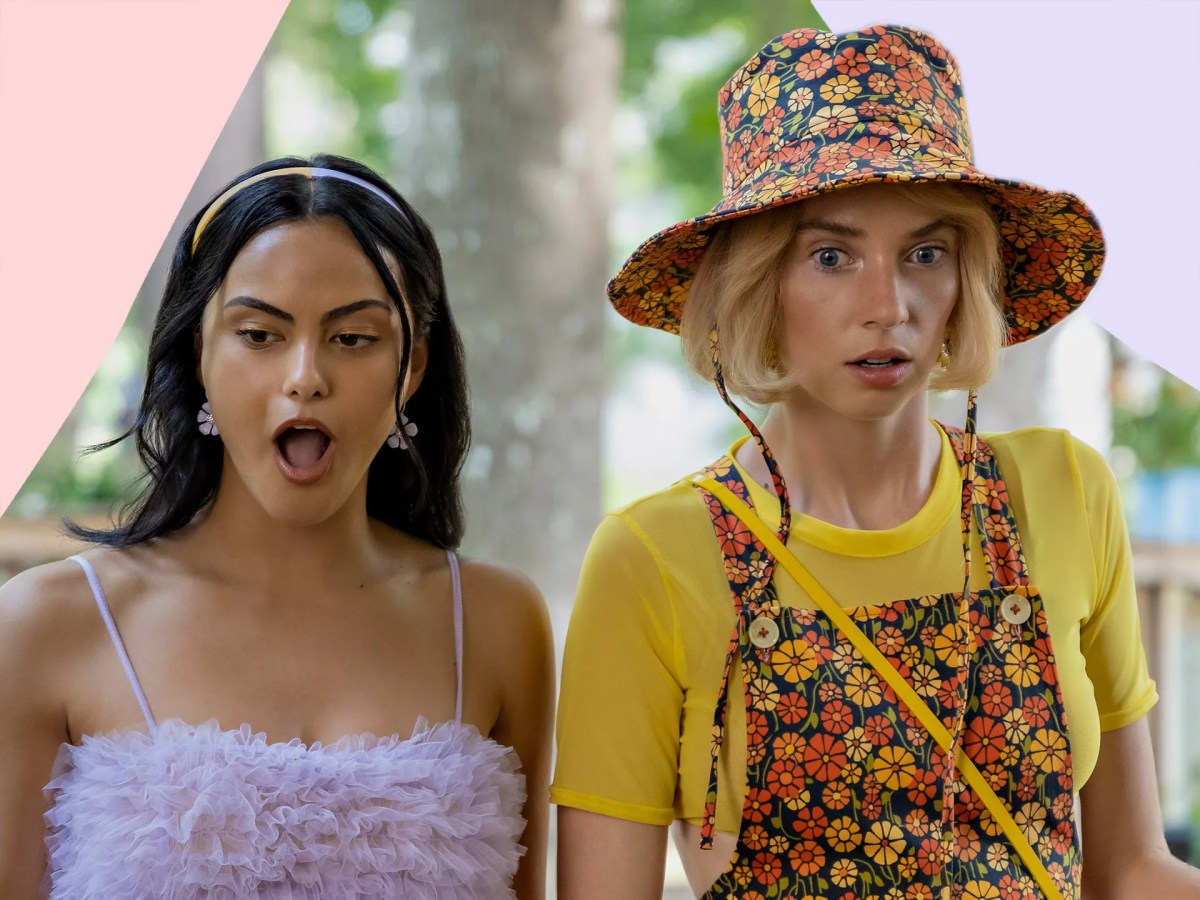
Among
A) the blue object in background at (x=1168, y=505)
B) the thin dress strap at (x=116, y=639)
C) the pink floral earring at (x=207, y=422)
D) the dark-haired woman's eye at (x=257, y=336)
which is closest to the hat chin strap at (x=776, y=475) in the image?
the dark-haired woman's eye at (x=257, y=336)

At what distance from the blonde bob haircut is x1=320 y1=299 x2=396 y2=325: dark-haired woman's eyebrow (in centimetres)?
53

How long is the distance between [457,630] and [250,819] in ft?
1.53

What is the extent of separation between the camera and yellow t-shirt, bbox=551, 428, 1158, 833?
2.19 meters

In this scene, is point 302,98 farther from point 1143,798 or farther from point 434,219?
point 1143,798

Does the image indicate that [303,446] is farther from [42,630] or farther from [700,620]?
[700,620]

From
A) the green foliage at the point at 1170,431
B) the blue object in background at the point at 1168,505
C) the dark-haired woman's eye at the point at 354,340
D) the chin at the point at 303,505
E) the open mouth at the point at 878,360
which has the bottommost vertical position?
the chin at the point at 303,505

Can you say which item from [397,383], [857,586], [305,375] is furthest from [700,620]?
[305,375]

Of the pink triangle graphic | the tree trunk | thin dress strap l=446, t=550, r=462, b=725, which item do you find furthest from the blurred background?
thin dress strap l=446, t=550, r=462, b=725

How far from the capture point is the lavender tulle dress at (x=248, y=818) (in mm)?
2020

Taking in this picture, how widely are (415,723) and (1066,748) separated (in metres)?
1.00

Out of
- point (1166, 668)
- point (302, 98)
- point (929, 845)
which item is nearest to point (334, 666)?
point (929, 845)

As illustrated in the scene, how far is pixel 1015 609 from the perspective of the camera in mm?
2234

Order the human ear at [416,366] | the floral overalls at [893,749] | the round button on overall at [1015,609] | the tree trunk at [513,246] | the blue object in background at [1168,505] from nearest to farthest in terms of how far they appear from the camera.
Answer: the floral overalls at [893,749]
the round button on overall at [1015,609]
the human ear at [416,366]
the tree trunk at [513,246]
the blue object in background at [1168,505]

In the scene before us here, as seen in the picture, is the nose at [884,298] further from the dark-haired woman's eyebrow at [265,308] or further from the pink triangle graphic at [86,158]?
the pink triangle graphic at [86,158]
